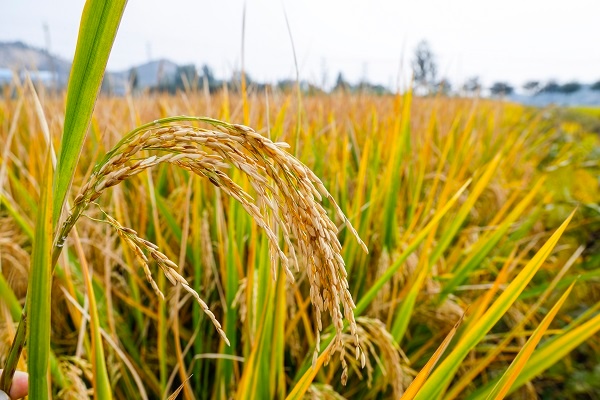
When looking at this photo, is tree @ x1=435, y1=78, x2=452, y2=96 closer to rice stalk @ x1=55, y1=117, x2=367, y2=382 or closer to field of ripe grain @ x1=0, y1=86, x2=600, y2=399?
field of ripe grain @ x1=0, y1=86, x2=600, y2=399

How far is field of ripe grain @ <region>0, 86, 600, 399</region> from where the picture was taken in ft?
1.41

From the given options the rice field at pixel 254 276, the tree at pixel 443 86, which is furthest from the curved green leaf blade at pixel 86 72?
the tree at pixel 443 86

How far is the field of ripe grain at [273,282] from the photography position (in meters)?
0.43

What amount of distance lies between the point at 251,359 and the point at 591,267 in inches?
75.7

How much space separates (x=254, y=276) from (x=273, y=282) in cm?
16

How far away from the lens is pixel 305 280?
5.09 feet

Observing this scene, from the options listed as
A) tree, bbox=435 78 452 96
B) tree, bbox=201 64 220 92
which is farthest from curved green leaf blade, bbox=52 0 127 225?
tree, bbox=435 78 452 96

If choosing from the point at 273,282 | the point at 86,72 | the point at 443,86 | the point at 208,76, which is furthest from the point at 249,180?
the point at 443,86

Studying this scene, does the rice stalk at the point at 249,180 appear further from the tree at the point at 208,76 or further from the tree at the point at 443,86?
the tree at the point at 443,86

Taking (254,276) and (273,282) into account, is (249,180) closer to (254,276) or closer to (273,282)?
(273,282)

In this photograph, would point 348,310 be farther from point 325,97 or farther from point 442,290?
→ point 325,97

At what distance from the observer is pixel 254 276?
3.85 feet

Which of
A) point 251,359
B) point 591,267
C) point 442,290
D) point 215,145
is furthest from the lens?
point 591,267

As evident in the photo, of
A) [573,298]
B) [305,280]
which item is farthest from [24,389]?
[573,298]
